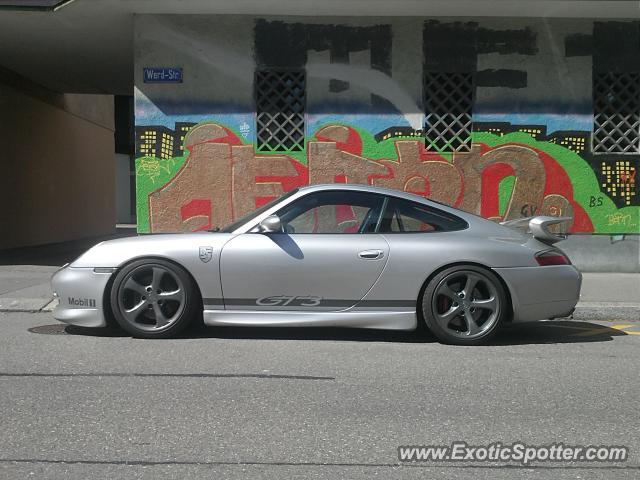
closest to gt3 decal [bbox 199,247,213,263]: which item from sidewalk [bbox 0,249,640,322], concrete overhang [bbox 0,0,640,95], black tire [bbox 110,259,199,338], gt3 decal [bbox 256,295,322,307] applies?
black tire [bbox 110,259,199,338]

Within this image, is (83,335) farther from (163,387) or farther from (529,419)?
(529,419)

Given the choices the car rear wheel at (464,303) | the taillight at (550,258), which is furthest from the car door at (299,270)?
the taillight at (550,258)

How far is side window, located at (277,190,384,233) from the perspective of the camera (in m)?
5.86

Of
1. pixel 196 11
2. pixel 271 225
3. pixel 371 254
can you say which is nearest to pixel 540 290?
pixel 371 254

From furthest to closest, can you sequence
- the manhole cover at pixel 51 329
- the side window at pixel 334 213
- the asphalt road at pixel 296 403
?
the manhole cover at pixel 51 329 → the side window at pixel 334 213 → the asphalt road at pixel 296 403

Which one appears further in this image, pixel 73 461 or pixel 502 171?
pixel 502 171

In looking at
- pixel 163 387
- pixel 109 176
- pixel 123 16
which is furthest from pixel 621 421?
pixel 109 176

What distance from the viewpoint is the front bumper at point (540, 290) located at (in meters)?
5.67

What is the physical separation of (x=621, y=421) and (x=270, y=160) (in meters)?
7.25

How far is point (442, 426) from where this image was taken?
372 centimetres

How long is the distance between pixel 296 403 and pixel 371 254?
1.87m

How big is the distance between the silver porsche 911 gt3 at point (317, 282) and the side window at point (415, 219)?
0.10 m

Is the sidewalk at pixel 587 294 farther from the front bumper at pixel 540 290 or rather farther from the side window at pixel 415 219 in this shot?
the side window at pixel 415 219

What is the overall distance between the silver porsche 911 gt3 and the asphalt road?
25 cm
